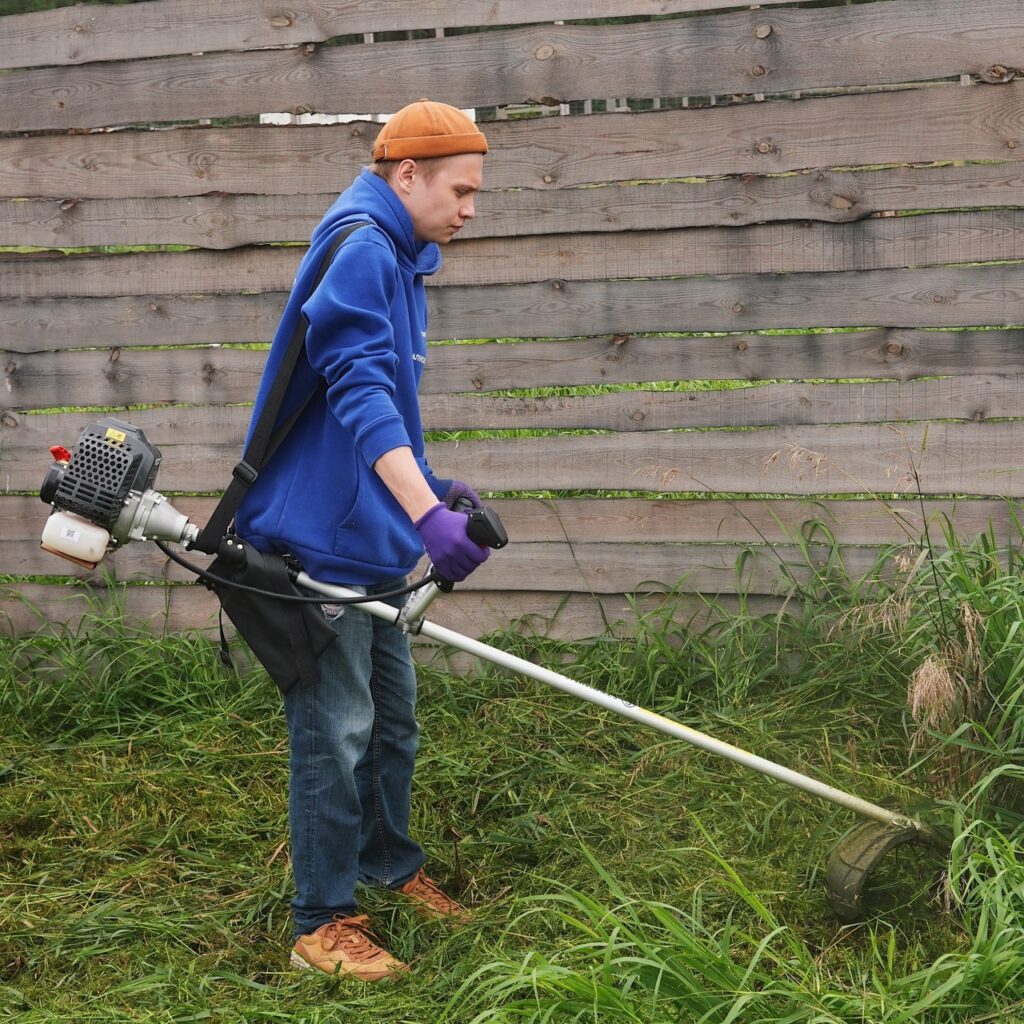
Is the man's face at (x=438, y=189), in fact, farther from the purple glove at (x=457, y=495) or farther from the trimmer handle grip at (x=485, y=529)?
the trimmer handle grip at (x=485, y=529)

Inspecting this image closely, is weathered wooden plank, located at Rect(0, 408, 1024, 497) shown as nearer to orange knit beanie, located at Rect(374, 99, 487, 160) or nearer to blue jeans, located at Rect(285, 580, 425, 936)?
blue jeans, located at Rect(285, 580, 425, 936)

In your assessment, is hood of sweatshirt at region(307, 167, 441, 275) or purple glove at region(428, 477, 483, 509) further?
purple glove at region(428, 477, 483, 509)

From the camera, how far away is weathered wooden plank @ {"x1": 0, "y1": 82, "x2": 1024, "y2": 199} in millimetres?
3752

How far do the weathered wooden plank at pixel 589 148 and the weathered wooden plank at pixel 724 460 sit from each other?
791mm

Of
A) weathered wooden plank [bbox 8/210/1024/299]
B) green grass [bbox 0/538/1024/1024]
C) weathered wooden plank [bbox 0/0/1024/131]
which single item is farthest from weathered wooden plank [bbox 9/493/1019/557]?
weathered wooden plank [bbox 0/0/1024/131]

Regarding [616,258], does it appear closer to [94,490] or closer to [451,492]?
[451,492]

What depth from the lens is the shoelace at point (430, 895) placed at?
10.5 ft

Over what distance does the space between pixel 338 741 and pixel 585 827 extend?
910 millimetres

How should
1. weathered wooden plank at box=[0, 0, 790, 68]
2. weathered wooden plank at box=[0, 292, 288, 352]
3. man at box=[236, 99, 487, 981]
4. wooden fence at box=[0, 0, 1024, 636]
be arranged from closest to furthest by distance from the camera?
man at box=[236, 99, 487, 981] → wooden fence at box=[0, 0, 1024, 636] → weathered wooden plank at box=[0, 0, 790, 68] → weathered wooden plank at box=[0, 292, 288, 352]

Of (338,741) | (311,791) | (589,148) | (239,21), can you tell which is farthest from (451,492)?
(239,21)

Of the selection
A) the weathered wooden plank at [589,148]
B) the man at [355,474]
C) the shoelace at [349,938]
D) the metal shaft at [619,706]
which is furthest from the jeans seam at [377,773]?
the weathered wooden plank at [589,148]

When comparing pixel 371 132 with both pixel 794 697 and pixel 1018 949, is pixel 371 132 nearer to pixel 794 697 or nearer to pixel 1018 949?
pixel 794 697

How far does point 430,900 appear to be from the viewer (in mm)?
3232

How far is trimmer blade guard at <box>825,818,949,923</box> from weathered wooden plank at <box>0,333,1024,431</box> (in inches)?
57.6
